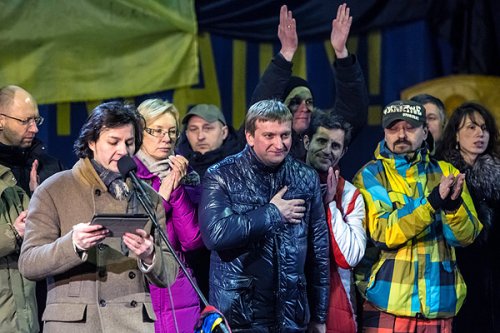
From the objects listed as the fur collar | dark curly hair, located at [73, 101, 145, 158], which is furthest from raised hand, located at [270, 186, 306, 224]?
the fur collar

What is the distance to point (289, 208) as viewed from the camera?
4.68 metres

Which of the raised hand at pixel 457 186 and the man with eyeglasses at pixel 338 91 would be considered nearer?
the raised hand at pixel 457 186

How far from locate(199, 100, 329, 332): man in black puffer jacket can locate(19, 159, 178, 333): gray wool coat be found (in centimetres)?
59

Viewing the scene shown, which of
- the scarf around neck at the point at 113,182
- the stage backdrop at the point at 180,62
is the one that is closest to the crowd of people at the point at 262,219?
the scarf around neck at the point at 113,182

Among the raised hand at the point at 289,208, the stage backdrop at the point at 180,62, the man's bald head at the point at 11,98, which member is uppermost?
the stage backdrop at the point at 180,62

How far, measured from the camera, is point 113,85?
6.88 meters

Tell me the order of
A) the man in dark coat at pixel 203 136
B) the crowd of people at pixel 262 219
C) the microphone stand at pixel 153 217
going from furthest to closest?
1. the man in dark coat at pixel 203 136
2. the crowd of people at pixel 262 219
3. the microphone stand at pixel 153 217

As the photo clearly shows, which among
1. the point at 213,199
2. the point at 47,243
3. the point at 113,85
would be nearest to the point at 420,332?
the point at 213,199

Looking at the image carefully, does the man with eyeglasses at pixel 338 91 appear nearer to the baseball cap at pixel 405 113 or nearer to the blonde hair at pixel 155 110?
the baseball cap at pixel 405 113

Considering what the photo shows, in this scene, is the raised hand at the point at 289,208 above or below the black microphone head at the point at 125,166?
below

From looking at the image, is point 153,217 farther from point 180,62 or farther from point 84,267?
point 180,62

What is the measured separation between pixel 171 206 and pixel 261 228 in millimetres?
592

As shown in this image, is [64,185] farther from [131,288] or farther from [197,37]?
[197,37]

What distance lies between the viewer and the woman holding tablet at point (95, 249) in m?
3.95
